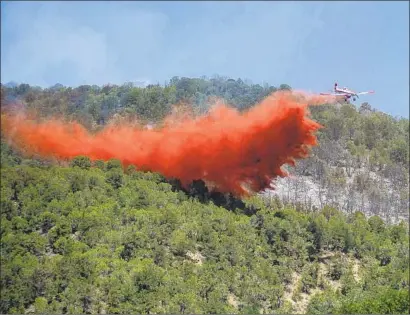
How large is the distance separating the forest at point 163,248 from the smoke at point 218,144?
1669mm

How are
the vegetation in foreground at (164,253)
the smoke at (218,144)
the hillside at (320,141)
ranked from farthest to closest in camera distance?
the hillside at (320,141) → the smoke at (218,144) → the vegetation in foreground at (164,253)


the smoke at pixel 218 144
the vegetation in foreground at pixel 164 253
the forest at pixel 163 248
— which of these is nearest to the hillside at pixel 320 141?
the forest at pixel 163 248

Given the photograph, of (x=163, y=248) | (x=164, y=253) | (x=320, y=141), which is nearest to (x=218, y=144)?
(x=163, y=248)

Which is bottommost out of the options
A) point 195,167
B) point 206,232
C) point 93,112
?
point 206,232

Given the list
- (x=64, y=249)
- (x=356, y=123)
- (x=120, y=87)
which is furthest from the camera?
(x=356, y=123)

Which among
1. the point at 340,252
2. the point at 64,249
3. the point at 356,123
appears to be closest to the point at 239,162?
the point at 340,252

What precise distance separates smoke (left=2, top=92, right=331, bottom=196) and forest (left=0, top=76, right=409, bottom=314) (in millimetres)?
1669

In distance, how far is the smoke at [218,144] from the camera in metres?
54.0

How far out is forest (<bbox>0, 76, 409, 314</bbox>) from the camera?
3997 centimetres

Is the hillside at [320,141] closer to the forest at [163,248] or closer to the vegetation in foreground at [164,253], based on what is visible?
the forest at [163,248]

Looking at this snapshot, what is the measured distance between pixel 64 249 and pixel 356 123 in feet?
232

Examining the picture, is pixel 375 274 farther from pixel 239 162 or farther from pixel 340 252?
pixel 239 162

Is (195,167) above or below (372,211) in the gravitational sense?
above

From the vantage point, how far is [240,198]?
6047cm
